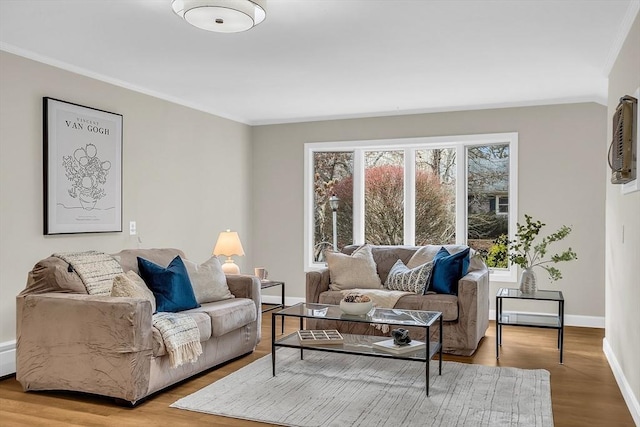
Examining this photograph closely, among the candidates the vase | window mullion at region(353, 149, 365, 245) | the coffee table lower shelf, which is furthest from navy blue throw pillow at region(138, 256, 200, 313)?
window mullion at region(353, 149, 365, 245)

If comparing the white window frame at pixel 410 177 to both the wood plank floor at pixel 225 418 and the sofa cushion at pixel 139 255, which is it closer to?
the wood plank floor at pixel 225 418

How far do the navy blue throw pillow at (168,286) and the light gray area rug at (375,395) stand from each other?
63cm

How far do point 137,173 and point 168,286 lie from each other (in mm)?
1691

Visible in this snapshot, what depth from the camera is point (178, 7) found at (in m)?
3.06

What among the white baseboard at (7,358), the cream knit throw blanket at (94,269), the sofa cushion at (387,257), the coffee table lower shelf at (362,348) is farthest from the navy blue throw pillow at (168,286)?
the sofa cushion at (387,257)

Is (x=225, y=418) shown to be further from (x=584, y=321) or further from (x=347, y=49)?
(x=584, y=321)

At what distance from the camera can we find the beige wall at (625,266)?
3.30 metres

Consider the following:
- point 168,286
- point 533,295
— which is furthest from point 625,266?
point 168,286

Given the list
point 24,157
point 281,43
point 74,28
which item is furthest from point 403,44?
point 24,157

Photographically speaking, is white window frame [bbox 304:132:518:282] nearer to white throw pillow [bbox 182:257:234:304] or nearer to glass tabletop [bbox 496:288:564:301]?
glass tabletop [bbox 496:288:564:301]

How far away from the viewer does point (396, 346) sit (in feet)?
12.1

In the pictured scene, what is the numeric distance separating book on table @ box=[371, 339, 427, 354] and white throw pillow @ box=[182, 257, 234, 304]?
4.68ft

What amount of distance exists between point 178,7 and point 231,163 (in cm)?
392

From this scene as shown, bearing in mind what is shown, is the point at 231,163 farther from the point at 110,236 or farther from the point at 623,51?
the point at 623,51
